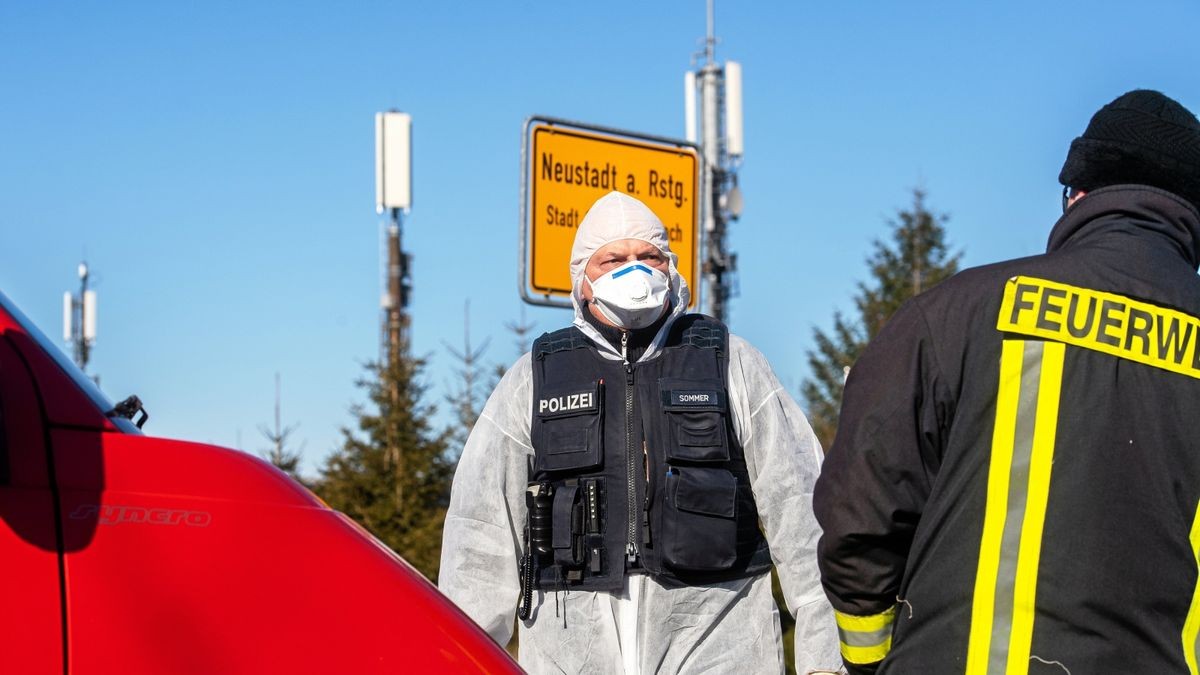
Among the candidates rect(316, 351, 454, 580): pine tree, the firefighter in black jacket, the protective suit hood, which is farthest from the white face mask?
rect(316, 351, 454, 580): pine tree

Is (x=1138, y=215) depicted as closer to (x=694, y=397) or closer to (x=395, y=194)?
(x=694, y=397)

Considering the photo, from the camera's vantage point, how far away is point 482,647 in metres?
2.66

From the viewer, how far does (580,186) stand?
7586 millimetres

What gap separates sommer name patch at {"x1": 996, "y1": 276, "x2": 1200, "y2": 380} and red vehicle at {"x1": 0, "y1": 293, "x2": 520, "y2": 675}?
43.4 inches

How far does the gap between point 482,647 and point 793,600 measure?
1.81 metres

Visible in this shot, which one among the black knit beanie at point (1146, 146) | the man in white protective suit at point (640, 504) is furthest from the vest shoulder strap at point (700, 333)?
the black knit beanie at point (1146, 146)

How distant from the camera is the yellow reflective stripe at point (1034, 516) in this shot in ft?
8.46

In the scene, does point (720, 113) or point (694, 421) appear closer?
point (694, 421)

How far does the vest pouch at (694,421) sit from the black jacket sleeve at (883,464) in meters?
1.43

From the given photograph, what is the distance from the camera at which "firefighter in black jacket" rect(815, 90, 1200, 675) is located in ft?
8.45

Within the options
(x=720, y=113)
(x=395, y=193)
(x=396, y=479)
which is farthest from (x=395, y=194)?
(x=396, y=479)

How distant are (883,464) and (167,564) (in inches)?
48.8

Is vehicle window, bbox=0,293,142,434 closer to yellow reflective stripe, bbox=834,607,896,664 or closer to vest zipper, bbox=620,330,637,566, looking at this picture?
yellow reflective stripe, bbox=834,607,896,664

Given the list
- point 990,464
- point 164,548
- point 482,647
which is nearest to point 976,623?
point 990,464
